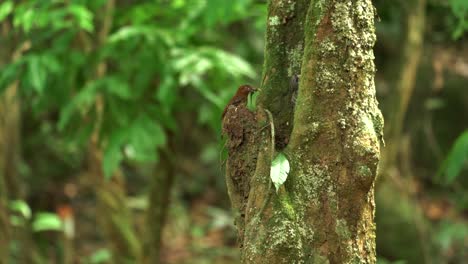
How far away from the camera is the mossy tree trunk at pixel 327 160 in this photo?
1.82m

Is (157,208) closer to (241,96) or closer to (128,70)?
(128,70)

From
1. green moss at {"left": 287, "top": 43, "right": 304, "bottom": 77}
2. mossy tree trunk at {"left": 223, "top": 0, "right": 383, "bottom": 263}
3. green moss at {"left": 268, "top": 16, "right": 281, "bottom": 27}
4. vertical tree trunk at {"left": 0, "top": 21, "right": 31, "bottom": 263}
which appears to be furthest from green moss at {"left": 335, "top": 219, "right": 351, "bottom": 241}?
vertical tree trunk at {"left": 0, "top": 21, "right": 31, "bottom": 263}

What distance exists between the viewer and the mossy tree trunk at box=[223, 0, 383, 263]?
1.82 m

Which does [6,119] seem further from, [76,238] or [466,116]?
[466,116]

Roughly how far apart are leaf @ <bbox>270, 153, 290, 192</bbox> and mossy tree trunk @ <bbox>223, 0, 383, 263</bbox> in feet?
0.11

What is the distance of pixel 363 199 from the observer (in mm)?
1851

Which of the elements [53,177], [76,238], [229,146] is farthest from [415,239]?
[229,146]

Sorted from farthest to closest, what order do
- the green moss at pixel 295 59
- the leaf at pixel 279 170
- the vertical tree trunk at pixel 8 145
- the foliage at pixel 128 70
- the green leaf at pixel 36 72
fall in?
the vertical tree trunk at pixel 8 145
the foliage at pixel 128 70
the green leaf at pixel 36 72
the green moss at pixel 295 59
the leaf at pixel 279 170

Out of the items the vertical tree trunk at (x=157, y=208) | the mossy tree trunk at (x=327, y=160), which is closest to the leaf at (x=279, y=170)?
the mossy tree trunk at (x=327, y=160)

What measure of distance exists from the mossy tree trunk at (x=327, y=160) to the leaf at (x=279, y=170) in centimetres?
3

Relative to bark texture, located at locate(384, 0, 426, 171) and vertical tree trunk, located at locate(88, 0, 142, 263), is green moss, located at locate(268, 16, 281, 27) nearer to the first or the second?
vertical tree trunk, located at locate(88, 0, 142, 263)

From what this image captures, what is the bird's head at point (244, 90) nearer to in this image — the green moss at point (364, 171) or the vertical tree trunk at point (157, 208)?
the green moss at point (364, 171)

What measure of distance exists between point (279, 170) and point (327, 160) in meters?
0.13

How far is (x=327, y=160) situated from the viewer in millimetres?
1837
